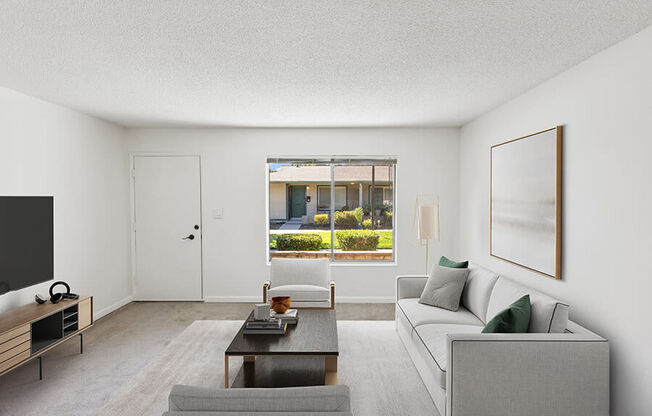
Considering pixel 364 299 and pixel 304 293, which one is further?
pixel 364 299

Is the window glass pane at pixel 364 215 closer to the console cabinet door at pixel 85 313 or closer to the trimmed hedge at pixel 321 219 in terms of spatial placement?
the trimmed hedge at pixel 321 219

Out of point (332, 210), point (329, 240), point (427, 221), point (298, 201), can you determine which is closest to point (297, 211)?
point (298, 201)

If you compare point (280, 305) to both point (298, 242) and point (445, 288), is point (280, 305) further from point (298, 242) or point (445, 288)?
point (298, 242)

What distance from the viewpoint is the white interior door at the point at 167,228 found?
6016mm

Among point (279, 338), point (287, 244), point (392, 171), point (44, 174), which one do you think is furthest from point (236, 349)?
point (392, 171)

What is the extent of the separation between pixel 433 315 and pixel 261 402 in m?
2.73

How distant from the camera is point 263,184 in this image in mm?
6016

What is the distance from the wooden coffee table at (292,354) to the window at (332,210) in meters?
2.51

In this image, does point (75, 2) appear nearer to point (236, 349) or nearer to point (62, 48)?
point (62, 48)

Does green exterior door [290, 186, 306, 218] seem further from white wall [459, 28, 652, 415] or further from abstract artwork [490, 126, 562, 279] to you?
white wall [459, 28, 652, 415]

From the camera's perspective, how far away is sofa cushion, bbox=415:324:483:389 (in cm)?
270

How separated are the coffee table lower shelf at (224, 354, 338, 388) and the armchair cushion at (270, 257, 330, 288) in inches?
54.6

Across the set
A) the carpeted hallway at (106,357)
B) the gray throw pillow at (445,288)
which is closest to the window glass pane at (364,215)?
the carpeted hallway at (106,357)

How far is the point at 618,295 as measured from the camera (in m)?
2.61
